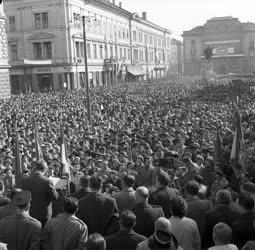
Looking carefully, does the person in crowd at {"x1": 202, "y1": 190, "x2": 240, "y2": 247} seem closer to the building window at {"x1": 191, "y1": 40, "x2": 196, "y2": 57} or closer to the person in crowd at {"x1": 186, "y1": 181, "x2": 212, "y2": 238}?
the person in crowd at {"x1": 186, "y1": 181, "x2": 212, "y2": 238}

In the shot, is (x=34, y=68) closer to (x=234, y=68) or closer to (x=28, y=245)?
(x=28, y=245)

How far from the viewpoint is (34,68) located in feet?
171

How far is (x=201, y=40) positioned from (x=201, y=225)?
313 feet

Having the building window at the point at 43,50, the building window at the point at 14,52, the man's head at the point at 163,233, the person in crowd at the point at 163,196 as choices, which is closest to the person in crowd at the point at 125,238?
the man's head at the point at 163,233

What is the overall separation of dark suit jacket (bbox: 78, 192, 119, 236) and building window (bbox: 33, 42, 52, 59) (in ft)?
160

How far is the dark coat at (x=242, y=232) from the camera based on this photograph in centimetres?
513

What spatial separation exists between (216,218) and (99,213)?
5.39 ft

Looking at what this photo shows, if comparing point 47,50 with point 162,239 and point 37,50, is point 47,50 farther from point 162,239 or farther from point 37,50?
point 162,239

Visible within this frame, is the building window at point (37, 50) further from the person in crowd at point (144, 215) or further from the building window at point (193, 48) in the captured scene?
the building window at point (193, 48)

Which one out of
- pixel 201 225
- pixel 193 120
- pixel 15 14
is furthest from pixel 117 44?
pixel 201 225

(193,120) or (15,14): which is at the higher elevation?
(15,14)

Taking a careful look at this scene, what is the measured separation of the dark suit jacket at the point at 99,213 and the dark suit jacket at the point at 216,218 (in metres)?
1.27

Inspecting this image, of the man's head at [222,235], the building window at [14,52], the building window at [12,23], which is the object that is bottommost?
the man's head at [222,235]

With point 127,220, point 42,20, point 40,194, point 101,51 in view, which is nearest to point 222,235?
point 127,220
